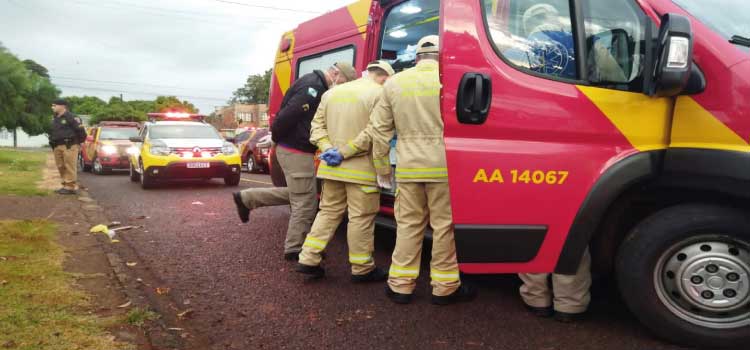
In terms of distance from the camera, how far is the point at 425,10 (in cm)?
506

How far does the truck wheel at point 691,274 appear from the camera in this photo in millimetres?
2834

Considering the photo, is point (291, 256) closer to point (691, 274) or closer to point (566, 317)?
point (566, 317)

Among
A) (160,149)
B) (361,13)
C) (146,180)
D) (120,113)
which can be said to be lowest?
(146,180)

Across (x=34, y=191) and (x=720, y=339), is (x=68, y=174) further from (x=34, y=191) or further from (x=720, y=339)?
Answer: (x=720, y=339)

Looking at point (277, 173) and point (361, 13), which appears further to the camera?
point (277, 173)

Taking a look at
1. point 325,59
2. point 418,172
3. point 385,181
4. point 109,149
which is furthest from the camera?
point 109,149

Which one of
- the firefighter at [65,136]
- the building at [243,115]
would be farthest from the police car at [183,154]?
the building at [243,115]

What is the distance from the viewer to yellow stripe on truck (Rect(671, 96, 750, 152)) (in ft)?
8.99

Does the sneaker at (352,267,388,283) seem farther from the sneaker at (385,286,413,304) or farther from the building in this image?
the building

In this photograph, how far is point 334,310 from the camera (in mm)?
3709

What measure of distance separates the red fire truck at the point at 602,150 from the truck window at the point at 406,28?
200 cm

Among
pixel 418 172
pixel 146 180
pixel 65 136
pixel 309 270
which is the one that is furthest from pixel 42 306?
pixel 146 180

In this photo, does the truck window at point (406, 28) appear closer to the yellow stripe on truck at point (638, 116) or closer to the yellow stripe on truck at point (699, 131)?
the yellow stripe on truck at point (638, 116)

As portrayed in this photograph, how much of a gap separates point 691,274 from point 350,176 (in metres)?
2.25
